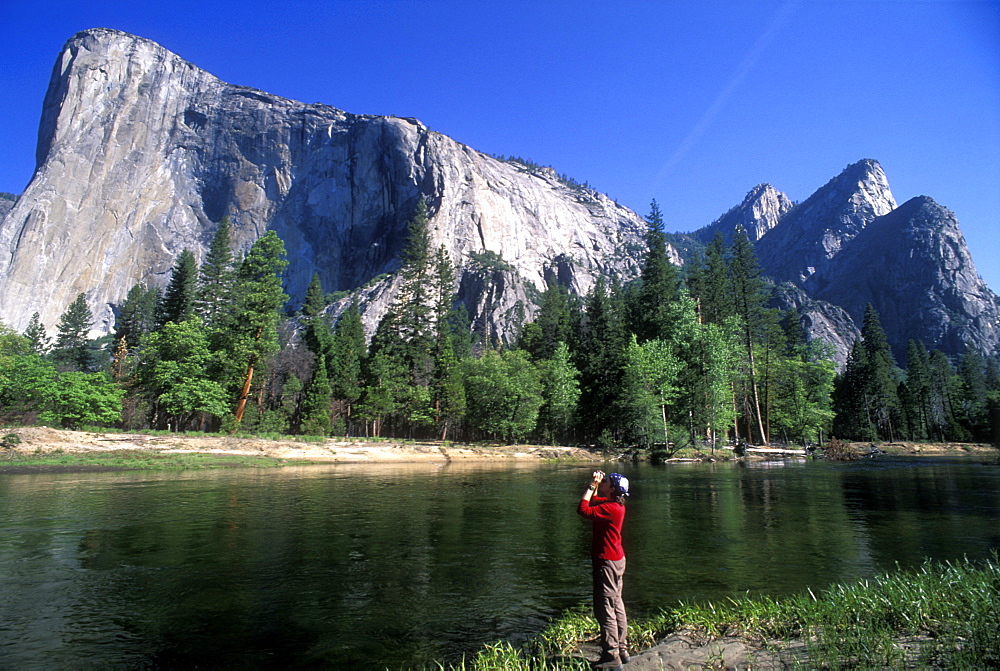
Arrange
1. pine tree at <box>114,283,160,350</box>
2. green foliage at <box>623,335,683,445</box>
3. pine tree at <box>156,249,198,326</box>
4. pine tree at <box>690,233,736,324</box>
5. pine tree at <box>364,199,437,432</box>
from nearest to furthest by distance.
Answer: green foliage at <box>623,335,683,445</box>, pine tree at <box>690,233,736,324</box>, pine tree at <box>364,199,437,432</box>, pine tree at <box>156,249,198,326</box>, pine tree at <box>114,283,160,350</box>

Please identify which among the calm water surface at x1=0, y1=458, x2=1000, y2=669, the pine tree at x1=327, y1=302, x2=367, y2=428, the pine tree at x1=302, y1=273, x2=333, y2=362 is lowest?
the calm water surface at x1=0, y1=458, x2=1000, y2=669

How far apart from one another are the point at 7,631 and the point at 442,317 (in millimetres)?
65055

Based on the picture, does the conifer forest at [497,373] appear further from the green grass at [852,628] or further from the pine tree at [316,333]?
the green grass at [852,628]

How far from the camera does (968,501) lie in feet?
62.8

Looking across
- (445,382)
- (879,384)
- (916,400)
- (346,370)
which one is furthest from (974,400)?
(346,370)

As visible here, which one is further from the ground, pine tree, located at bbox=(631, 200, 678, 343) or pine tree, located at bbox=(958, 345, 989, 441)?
pine tree, located at bbox=(631, 200, 678, 343)

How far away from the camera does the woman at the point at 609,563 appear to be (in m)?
5.72

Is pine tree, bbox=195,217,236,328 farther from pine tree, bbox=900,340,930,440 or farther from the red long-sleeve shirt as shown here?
pine tree, bbox=900,340,930,440

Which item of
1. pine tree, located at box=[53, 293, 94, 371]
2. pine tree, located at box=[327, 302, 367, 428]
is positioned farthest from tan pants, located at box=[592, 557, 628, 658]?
pine tree, located at box=[53, 293, 94, 371]

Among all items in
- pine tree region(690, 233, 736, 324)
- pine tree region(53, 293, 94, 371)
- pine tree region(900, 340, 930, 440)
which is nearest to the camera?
pine tree region(690, 233, 736, 324)

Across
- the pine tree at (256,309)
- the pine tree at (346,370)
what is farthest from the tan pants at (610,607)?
the pine tree at (346,370)

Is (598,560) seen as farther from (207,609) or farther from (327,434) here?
(327,434)

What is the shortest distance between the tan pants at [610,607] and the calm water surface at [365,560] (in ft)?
5.09

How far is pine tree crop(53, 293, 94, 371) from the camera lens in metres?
79.3
